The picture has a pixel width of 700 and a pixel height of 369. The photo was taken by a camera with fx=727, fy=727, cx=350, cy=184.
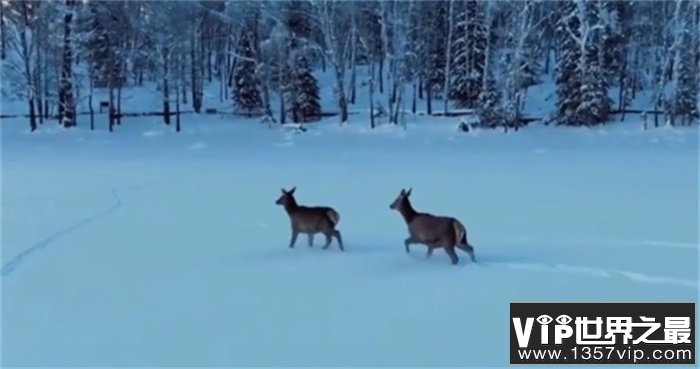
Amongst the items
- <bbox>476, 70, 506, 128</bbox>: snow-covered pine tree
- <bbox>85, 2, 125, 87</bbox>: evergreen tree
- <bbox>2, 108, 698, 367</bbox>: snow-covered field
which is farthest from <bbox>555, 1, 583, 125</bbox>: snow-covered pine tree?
<bbox>85, 2, 125, 87</bbox>: evergreen tree

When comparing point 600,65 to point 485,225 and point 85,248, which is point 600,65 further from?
point 85,248

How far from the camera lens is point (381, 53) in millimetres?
38688

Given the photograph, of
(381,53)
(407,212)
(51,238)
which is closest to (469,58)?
(381,53)

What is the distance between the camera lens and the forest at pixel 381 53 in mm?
30891

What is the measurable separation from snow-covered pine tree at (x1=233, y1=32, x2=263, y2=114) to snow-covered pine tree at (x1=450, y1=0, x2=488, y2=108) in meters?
10.0

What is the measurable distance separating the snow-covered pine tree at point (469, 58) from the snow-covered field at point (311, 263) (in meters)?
18.9

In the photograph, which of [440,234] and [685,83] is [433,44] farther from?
[440,234]

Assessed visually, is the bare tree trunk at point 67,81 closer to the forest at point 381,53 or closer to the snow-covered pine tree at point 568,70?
the forest at point 381,53

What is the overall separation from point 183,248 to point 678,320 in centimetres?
492

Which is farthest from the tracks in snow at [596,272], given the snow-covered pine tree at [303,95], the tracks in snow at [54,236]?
the snow-covered pine tree at [303,95]

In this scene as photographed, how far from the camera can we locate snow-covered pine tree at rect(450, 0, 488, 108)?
35531mm

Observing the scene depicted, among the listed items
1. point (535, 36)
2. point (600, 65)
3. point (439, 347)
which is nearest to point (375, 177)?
point (439, 347)

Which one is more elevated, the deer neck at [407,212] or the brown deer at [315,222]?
the deer neck at [407,212]

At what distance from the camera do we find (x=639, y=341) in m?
4.32
